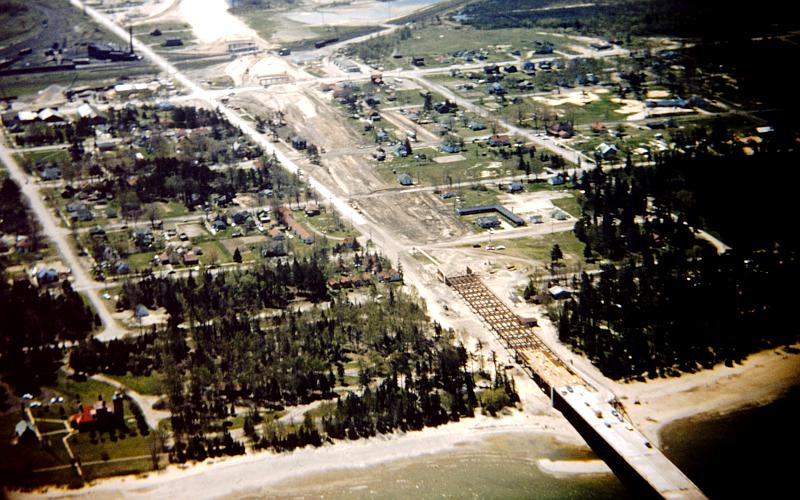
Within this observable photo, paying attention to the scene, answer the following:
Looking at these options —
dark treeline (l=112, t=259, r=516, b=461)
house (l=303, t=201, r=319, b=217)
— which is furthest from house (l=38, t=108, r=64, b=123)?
dark treeline (l=112, t=259, r=516, b=461)

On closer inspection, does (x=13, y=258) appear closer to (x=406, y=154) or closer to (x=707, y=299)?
(x=406, y=154)

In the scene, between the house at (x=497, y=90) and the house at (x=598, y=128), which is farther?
the house at (x=497, y=90)

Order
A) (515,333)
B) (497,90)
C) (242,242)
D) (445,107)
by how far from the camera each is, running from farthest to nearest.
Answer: (497,90) < (445,107) < (242,242) < (515,333)

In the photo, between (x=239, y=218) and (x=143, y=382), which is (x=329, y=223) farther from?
(x=143, y=382)

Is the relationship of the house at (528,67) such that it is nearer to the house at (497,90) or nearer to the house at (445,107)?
the house at (497,90)

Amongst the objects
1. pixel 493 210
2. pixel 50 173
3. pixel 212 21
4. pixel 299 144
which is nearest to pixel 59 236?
pixel 50 173

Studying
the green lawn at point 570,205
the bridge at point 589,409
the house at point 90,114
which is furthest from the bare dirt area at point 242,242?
the house at point 90,114
